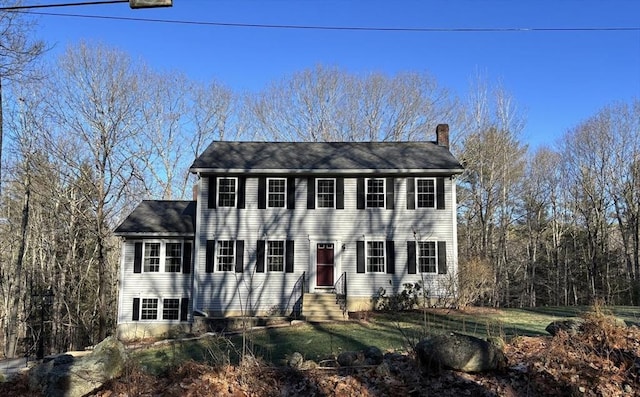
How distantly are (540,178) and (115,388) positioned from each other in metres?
34.1

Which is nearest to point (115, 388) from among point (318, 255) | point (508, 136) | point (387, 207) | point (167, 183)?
point (318, 255)

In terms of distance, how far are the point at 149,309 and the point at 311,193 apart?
811cm

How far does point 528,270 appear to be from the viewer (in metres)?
36.1

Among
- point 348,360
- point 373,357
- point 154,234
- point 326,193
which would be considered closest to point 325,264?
point 326,193

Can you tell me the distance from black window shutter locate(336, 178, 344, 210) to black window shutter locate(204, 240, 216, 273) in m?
5.23

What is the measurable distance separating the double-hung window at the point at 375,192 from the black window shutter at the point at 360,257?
161 centimetres

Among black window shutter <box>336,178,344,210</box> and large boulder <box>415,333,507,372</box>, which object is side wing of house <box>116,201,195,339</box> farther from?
large boulder <box>415,333,507,372</box>

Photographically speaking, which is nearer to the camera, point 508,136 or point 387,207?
point 387,207

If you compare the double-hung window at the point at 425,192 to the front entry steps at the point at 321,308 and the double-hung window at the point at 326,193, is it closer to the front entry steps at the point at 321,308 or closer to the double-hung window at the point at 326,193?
the double-hung window at the point at 326,193

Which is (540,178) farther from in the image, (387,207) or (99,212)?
(99,212)

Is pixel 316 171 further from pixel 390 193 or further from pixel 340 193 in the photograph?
pixel 390 193

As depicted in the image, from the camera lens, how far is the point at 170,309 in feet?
62.9

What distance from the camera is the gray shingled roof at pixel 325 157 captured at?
1889 cm

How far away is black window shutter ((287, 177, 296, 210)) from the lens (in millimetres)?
19109
